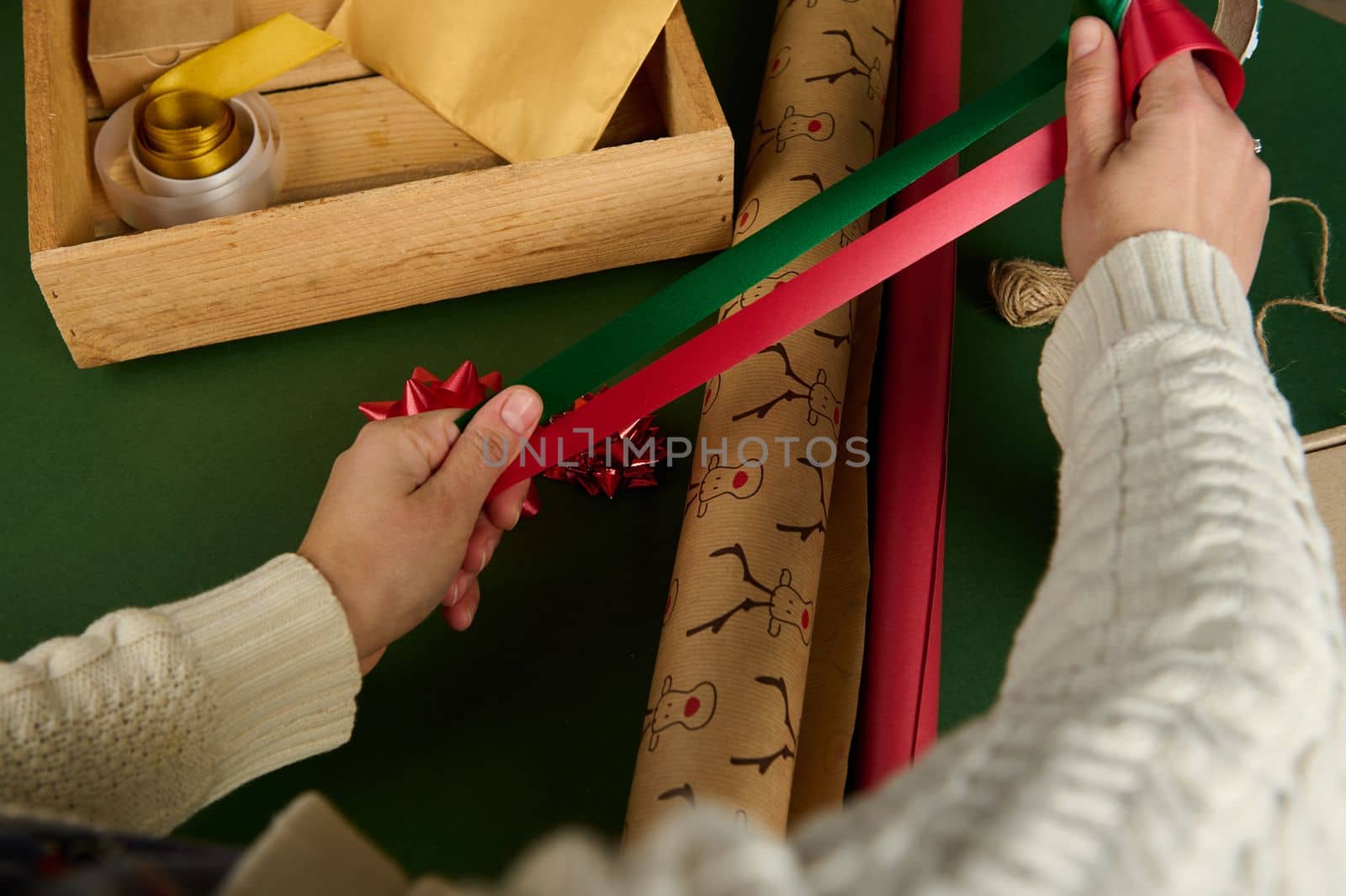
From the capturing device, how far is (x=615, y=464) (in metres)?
0.68

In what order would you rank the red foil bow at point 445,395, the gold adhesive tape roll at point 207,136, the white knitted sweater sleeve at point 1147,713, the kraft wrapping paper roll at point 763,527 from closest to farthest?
the white knitted sweater sleeve at point 1147,713, the kraft wrapping paper roll at point 763,527, the red foil bow at point 445,395, the gold adhesive tape roll at point 207,136

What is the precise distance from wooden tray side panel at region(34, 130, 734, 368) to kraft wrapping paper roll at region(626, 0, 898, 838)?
78mm

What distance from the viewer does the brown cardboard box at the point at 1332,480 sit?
2.09 feet

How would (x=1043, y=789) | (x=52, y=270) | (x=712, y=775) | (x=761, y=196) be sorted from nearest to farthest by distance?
(x=1043, y=789)
(x=712, y=775)
(x=52, y=270)
(x=761, y=196)

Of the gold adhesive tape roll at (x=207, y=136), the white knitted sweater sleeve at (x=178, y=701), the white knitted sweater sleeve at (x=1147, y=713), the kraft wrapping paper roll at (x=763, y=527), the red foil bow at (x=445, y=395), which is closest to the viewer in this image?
the white knitted sweater sleeve at (x=1147, y=713)

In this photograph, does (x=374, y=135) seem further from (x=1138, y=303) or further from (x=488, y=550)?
(x=1138, y=303)

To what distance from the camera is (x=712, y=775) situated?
53cm

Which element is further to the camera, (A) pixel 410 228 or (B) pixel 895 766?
(A) pixel 410 228

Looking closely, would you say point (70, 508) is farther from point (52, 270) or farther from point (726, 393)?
point (726, 393)

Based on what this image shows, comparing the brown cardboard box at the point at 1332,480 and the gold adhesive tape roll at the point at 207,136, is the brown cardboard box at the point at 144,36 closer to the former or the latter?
the gold adhesive tape roll at the point at 207,136

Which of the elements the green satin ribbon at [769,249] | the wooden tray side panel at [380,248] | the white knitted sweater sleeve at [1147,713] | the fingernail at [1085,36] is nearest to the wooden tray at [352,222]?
the wooden tray side panel at [380,248]

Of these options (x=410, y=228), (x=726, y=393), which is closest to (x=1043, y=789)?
(x=726, y=393)

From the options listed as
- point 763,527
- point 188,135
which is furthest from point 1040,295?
point 188,135

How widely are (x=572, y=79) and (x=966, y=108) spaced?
28 centimetres
